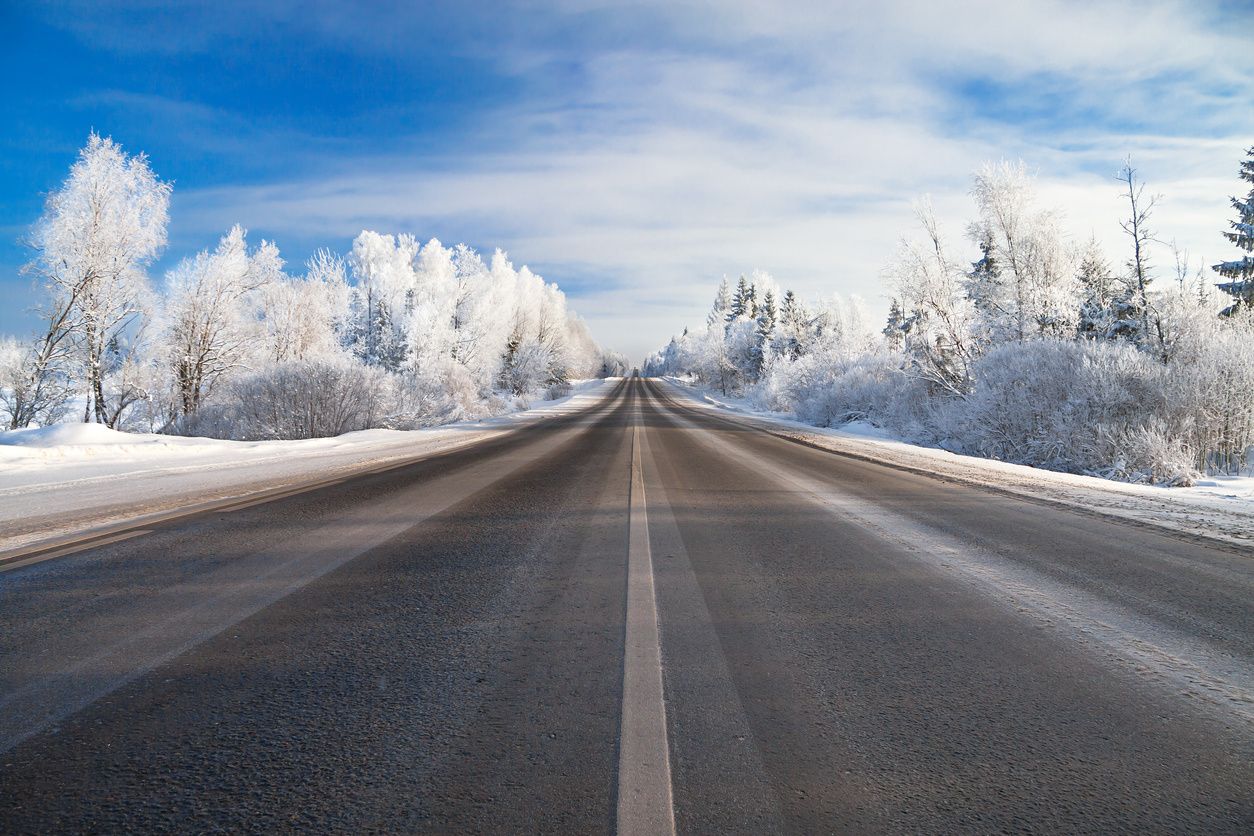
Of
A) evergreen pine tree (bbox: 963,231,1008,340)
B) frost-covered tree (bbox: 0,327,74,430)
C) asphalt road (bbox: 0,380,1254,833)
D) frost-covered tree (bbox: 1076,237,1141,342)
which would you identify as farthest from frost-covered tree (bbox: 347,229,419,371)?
asphalt road (bbox: 0,380,1254,833)

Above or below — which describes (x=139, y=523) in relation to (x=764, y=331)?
below

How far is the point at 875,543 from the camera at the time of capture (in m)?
4.89

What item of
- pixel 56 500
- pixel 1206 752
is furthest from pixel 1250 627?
pixel 56 500

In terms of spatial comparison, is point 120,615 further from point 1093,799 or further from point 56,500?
point 56,500

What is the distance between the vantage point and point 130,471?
9586mm

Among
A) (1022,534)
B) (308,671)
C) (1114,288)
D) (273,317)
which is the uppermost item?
(273,317)

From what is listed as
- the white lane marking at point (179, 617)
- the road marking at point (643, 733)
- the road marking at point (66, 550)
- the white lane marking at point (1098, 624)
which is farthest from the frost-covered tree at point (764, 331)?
the road marking at point (643, 733)

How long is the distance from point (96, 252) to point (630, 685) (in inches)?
1038

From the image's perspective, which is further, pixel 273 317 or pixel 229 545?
pixel 273 317

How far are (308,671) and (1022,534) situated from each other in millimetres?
5466

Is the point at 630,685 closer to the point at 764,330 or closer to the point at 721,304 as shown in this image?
the point at 764,330

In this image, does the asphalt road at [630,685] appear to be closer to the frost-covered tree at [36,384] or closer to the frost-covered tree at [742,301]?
the frost-covered tree at [36,384]

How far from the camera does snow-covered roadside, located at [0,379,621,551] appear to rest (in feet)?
19.8

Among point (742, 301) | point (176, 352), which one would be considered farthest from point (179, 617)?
point (742, 301)
